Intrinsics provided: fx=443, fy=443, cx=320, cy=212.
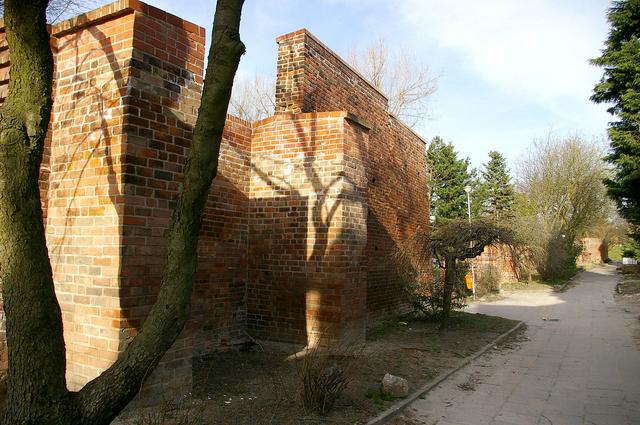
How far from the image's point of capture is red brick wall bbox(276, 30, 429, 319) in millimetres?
8062

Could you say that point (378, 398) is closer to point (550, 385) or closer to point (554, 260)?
point (550, 385)

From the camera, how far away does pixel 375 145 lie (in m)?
10.0

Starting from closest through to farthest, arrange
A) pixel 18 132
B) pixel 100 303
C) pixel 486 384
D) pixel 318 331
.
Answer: pixel 18 132, pixel 100 303, pixel 486 384, pixel 318 331

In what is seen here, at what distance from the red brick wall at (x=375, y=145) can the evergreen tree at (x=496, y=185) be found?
2976 cm

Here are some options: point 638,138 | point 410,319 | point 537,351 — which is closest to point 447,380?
point 537,351

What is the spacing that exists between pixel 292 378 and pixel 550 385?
356 centimetres

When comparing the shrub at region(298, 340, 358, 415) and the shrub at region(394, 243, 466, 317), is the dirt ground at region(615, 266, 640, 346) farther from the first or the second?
the shrub at region(298, 340, 358, 415)

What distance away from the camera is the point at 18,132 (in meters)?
2.51

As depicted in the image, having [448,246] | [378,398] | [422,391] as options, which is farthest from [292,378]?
[448,246]

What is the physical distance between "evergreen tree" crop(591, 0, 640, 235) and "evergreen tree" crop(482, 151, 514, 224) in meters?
25.8

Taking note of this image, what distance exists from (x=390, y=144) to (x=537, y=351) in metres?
5.49

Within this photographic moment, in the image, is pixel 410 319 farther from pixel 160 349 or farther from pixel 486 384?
pixel 160 349

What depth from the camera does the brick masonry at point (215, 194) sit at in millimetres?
3873

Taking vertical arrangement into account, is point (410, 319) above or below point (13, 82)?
below
